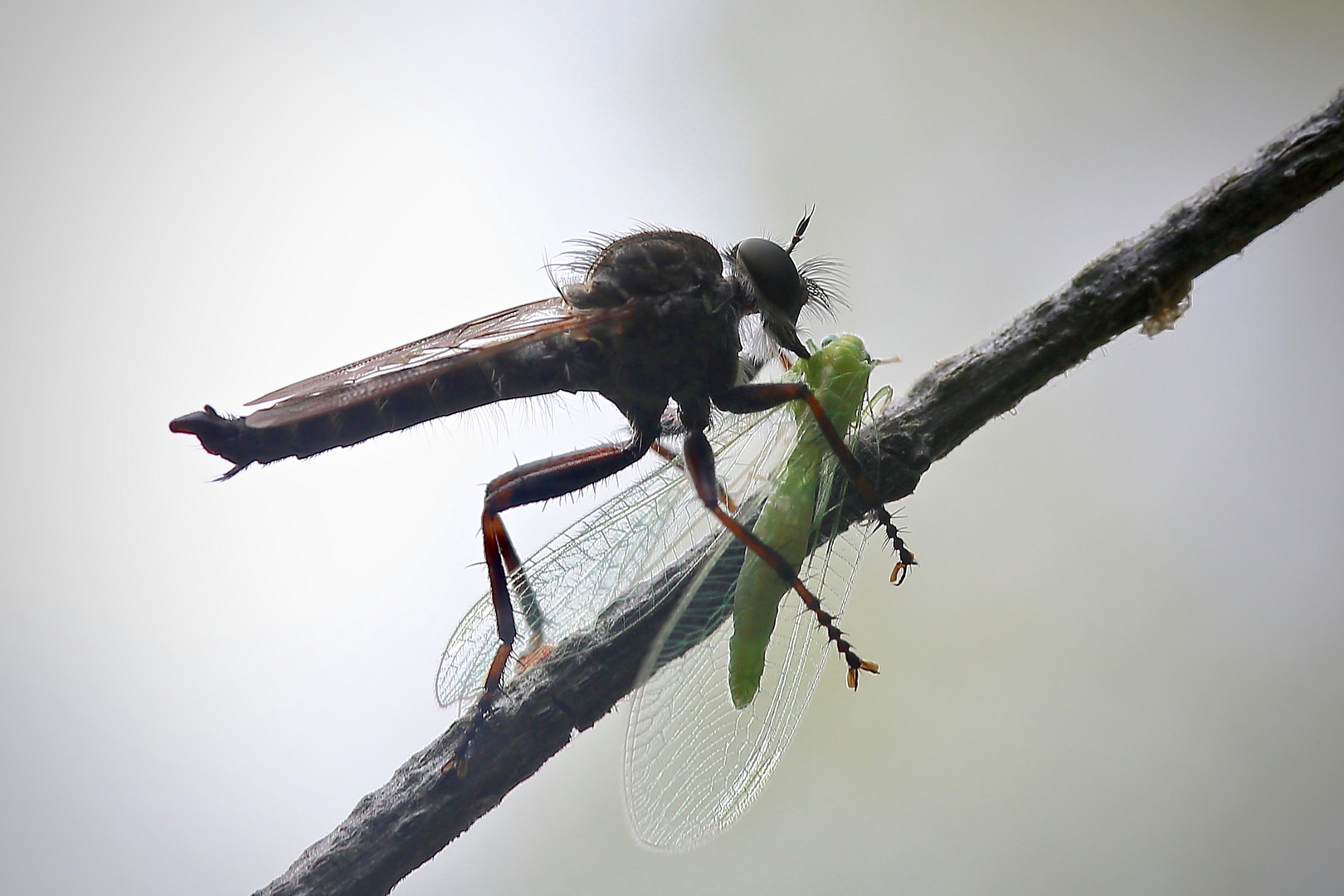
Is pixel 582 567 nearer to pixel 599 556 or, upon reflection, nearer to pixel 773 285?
pixel 599 556

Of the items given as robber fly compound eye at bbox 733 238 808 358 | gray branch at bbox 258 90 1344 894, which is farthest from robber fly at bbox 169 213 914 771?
gray branch at bbox 258 90 1344 894

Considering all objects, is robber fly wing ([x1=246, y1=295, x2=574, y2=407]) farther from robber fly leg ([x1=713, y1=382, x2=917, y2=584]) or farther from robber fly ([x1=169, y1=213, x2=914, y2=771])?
robber fly leg ([x1=713, y1=382, x2=917, y2=584])

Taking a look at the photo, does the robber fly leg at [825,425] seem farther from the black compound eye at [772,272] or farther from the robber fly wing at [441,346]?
the robber fly wing at [441,346]

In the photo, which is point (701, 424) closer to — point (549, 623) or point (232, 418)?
point (549, 623)

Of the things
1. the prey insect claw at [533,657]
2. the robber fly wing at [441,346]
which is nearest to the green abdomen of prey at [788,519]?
the prey insect claw at [533,657]

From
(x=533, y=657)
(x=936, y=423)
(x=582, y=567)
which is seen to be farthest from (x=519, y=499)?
(x=936, y=423)

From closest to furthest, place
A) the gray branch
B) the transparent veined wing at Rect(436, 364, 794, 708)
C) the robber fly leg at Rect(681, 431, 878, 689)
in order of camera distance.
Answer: the gray branch < the robber fly leg at Rect(681, 431, 878, 689) < the transparent veined wing at Rect(436, 364, 794, 708)
